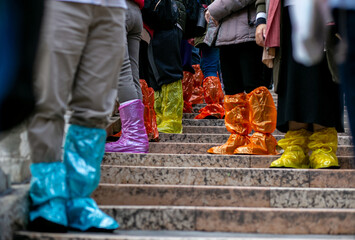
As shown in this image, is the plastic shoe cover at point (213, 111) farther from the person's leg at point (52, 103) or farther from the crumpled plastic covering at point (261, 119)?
the person's leg at point (52, 103)

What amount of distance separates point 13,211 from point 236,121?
2.30 meters

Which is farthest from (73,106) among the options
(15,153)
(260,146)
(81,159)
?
(260,146)

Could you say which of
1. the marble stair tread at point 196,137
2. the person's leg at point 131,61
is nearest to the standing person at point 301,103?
the person's leg at point 131,61

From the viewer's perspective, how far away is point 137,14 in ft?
12.2

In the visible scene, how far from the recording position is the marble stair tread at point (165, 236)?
1.95m

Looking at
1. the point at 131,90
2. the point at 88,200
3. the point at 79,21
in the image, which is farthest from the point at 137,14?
the point at 88,200

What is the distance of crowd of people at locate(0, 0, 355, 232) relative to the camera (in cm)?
167

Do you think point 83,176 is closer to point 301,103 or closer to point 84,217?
point 84,217

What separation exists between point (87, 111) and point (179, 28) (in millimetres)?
2937

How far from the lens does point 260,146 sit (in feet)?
12.1

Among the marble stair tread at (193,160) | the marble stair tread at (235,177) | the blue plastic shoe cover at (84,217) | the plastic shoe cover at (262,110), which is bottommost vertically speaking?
the blue plastic shoe cover at (84,217)

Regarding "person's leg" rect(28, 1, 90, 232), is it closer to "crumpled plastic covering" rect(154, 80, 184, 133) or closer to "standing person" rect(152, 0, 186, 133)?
"standing person" rect(152, 0, 186, 133)

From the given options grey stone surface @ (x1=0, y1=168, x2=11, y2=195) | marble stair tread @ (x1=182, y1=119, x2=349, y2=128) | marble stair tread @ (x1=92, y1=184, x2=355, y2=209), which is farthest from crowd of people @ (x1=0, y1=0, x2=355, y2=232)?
marble stair tread @ (x1=92, y1=184, x2=355, y2=209)

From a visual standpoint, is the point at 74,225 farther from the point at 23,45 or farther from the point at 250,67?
the point at 250,67
